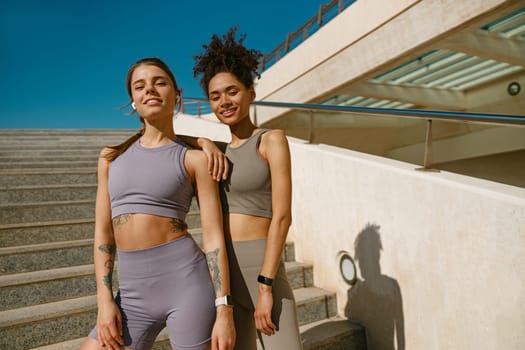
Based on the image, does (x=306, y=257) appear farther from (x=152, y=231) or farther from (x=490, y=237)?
(x=152, y=231)

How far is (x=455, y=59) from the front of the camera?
826 cm

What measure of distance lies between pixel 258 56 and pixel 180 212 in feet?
2.88

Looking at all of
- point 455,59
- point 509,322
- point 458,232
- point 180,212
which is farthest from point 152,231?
point 455,59

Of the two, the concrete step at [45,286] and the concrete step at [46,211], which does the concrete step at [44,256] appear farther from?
the concrete step at [46,211]

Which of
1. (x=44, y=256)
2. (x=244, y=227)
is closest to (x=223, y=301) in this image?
(x=244, y=227)

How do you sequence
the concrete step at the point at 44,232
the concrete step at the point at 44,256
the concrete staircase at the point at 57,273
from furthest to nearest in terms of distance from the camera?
the concrete step at the point at 44,232, the concrete step at the point at 44,256, the concrete staircase at the point at 57,273

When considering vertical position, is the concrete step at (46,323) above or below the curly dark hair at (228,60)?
below

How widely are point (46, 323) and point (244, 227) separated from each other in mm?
1786

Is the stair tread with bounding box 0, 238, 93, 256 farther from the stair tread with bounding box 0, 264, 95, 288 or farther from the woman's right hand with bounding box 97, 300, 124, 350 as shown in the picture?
the woman's right hand with bounding box 97, 300, 124, 350

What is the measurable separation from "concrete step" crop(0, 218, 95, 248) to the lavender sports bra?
235cm

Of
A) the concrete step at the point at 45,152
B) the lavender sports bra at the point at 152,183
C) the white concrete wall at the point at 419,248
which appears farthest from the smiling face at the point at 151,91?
the concrete step at the point at 45,152

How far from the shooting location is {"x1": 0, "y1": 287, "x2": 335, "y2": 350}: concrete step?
7.79 feet

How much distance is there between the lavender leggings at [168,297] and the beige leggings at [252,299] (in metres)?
0.19

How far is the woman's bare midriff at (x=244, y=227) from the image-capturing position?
1663 millimetres
